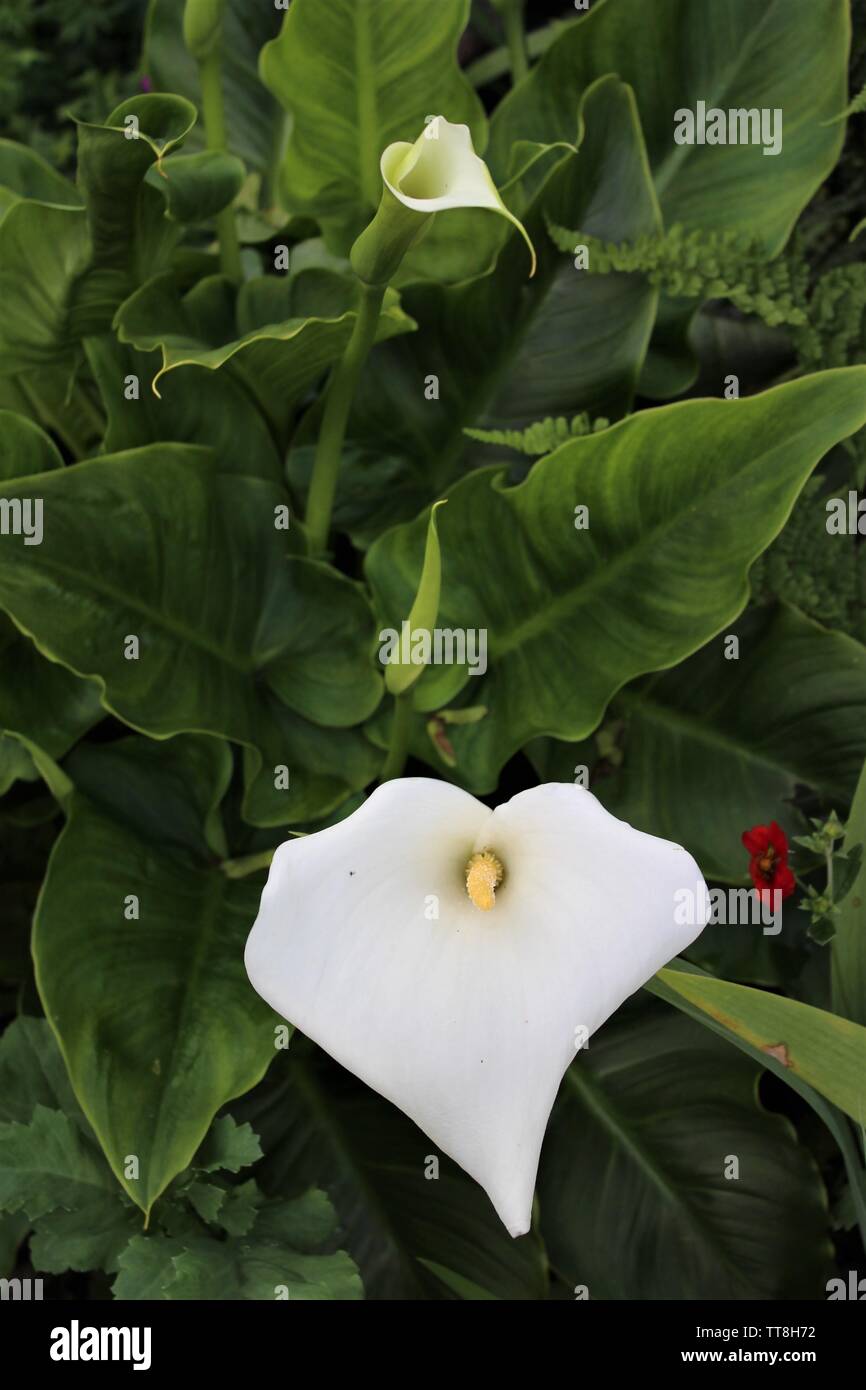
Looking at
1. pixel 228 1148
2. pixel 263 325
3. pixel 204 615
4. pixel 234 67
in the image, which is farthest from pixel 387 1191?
pixel 234 67

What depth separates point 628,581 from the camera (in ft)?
3.11

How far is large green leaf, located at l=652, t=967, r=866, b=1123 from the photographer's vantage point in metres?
0.73

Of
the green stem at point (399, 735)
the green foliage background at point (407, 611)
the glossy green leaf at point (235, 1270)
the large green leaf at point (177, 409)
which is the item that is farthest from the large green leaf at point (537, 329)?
the glossy green leaf at point (235, 1270)

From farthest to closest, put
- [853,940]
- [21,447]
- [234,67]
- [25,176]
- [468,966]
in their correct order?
[234,67]
[25,176]
[21,447]
[853,940]
[468,966]

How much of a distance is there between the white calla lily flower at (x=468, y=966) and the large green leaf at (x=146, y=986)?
225 mm

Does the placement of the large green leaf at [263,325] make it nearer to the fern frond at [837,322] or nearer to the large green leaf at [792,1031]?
the fern frond at [837,322]

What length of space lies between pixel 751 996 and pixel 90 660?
0.52m

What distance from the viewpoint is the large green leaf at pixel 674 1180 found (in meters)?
1.02

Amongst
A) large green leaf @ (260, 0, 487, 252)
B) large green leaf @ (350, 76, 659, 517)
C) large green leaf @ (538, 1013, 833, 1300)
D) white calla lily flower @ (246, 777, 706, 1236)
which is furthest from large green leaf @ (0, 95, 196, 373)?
large green leaf @ (538, 1013, 833, 1300)

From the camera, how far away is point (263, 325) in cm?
111

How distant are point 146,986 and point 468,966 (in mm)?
337

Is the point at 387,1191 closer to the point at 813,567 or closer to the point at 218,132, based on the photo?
the point at 813,567

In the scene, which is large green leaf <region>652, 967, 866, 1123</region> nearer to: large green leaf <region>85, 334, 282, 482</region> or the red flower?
the red flower
